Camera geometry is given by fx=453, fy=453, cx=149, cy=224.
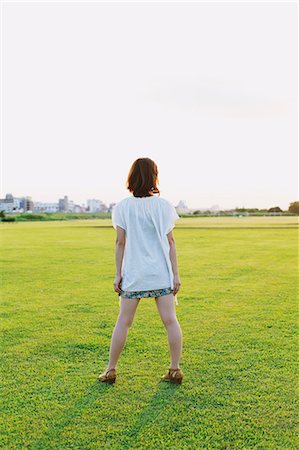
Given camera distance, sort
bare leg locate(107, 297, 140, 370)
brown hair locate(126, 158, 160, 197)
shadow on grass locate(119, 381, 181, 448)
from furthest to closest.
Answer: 1. bare leg locate(107, 297, 140, 370)
2. brown hair locate(126, 158, 160, 197)
3. shadow on grass locate(119, 381, 181, 448)

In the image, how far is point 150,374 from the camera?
15.1 ft

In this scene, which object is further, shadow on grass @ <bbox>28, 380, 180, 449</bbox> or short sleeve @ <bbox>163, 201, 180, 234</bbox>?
short sleeve @ <bbox>163, 201, 180, 234</bbox>

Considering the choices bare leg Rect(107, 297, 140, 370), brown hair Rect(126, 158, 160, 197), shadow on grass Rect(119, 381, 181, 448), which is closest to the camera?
shadow on grass Rect(119, 381, 181, 448)

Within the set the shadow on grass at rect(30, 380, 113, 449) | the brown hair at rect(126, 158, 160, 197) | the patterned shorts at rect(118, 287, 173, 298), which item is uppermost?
the brown hair at rect(126, 158, 160, 197)

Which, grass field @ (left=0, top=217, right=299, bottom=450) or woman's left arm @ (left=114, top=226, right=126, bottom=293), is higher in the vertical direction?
woman's left arm @ (left=114, top=226, right=126, bottom=293)

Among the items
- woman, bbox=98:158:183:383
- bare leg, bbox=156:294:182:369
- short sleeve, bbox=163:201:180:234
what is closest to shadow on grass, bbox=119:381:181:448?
bare leg, bbox=156:294:182:369

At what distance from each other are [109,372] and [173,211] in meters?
1.69

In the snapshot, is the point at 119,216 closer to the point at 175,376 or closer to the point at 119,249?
the point at 119,249

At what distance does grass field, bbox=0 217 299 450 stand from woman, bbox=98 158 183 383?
0.79m

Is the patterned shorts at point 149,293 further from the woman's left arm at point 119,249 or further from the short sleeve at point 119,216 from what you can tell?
the short sleeve at point 119,216

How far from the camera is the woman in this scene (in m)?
4.23

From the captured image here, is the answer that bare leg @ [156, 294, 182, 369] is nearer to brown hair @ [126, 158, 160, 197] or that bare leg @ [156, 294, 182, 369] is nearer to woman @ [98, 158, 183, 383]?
woman @ [98, 158, 183, 383]

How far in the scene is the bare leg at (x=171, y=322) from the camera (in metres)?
4.32

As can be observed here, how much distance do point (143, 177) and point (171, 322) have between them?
1410 millimetres
